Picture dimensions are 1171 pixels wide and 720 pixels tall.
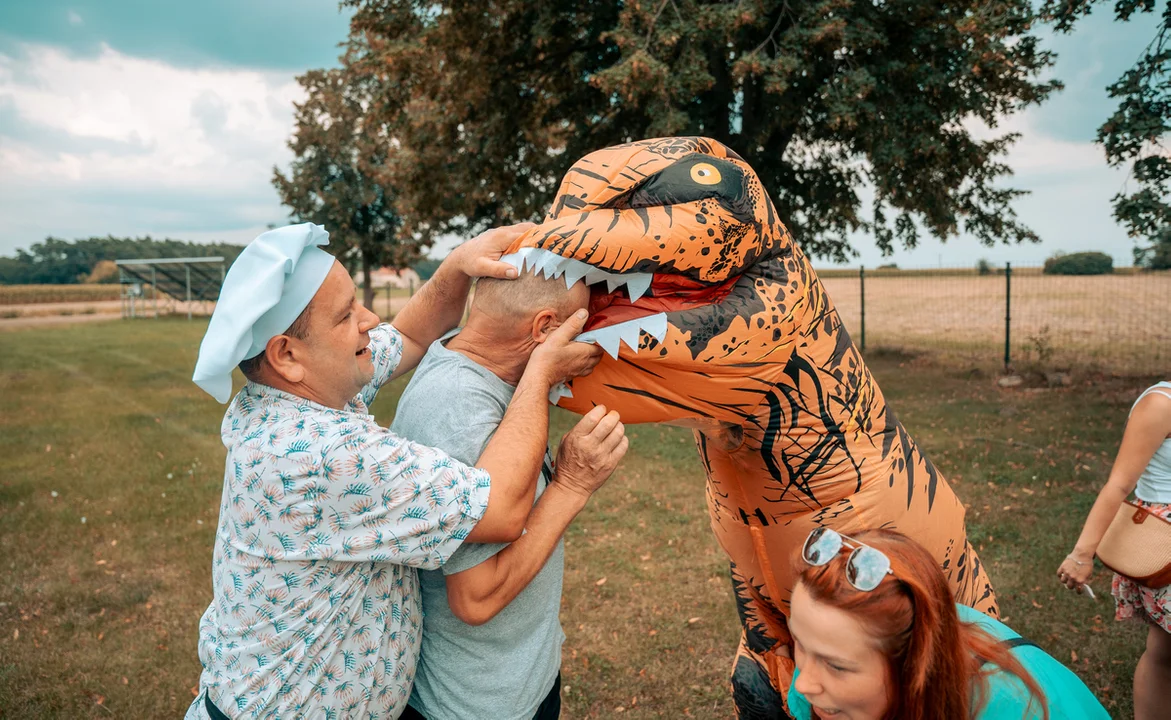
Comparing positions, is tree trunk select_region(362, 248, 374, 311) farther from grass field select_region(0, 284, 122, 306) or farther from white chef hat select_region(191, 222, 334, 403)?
grass field select_region(0, 284, 122, 306)

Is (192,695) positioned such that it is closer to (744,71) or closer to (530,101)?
(744,71)

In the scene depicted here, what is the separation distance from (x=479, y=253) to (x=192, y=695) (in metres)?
3.96

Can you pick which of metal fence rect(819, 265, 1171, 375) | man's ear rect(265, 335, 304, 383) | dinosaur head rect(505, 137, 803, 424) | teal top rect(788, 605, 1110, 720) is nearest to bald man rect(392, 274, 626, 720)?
dinosaur head rect(505, 137, 803, 424)

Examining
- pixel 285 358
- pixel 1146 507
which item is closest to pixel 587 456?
pixel 285 358

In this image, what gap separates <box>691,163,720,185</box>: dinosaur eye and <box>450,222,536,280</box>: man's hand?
0.46 meters

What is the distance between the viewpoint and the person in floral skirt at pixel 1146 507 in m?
2.92

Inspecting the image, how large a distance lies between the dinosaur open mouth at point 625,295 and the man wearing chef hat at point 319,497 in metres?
0.06

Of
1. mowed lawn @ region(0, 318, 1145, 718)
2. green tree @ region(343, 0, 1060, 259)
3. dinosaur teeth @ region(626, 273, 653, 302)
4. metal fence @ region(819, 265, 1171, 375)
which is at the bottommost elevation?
mowed lawn @ region(0, 318, 1145, 718)

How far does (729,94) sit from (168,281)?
36.8m

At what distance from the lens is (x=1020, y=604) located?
209 inches

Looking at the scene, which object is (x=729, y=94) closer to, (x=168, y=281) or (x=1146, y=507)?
(x=1146, y=507)

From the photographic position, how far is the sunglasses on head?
1.67 m

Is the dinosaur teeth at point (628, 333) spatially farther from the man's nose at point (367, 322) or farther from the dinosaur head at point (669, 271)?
the man's nose at point (367, 322)

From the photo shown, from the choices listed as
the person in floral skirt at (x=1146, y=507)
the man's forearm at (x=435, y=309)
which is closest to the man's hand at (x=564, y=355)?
the man's forearm at (x=435, y=309)
